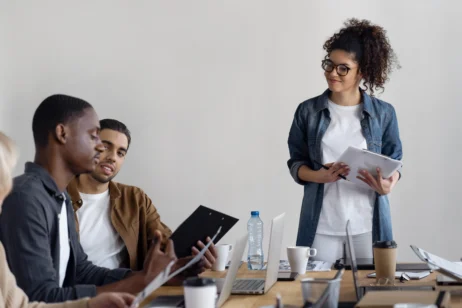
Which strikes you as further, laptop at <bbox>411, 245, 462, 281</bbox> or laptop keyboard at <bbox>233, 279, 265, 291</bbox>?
laptop keyboard at <bbox>233, 279, 265, 291</bbox>

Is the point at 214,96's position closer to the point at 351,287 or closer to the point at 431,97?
the point at 431,97

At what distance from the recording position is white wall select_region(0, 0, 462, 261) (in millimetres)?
3734

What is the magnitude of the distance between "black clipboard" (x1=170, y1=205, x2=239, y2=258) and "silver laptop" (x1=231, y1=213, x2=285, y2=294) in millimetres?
168

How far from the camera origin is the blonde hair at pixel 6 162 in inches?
62.2

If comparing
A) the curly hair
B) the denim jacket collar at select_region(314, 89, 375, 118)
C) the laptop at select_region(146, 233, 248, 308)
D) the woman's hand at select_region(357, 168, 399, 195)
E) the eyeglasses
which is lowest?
the laptop at select_region(146, 233, 248, 308)

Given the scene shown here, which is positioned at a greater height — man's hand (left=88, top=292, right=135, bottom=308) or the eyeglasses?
the eyeglasses

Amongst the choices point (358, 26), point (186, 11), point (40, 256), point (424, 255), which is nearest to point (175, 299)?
point (40, 256)

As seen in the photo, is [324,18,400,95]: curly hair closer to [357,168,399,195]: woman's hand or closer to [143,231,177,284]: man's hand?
[357,168,399,195]: woman's hand

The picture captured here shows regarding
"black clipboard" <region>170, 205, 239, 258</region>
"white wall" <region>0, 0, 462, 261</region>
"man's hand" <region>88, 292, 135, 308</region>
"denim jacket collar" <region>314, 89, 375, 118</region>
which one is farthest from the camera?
"white wall" <region>0, 0, 462, 261</region>

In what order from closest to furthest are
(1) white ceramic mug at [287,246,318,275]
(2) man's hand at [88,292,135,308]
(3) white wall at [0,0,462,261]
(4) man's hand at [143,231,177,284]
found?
(2) man's hand at [88,292,135,308] → (4) man's hand at [143,231,177,284] → (1) white ceramic mug at [287,246,318,275] → (3) white wall at [0,0,462,261]

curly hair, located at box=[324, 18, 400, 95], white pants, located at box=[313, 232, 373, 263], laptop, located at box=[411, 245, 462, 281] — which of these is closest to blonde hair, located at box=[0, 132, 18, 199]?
laptop, located at box=[411, 245, 462, 281]

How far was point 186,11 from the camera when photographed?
12.7 ft

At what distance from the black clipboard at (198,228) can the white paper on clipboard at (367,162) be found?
767mm

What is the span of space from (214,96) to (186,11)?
1.67 ft
